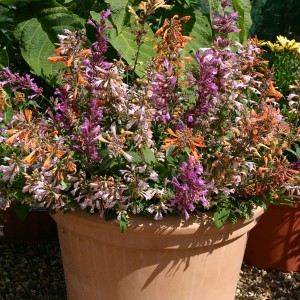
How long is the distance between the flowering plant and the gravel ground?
853 mm

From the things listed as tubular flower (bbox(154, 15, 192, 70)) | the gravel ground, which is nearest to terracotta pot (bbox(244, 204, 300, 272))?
the gravel ground

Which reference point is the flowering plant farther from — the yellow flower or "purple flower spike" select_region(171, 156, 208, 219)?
the yellow flower

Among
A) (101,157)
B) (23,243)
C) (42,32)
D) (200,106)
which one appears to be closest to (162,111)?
(200,106)

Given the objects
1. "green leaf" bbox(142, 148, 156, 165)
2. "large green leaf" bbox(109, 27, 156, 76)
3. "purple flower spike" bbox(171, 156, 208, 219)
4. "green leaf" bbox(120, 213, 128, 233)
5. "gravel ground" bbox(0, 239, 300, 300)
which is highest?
"large green leaf" bbox(109, 27, 156, 76)

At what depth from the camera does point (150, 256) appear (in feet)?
5.80

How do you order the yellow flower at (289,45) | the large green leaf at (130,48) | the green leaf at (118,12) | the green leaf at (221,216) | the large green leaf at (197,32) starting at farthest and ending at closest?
the yellow flower at (289,45), the large green leaf at (197,32), the large green leaf at (130,48), the green leaf at (118,12), the green leaf at (221,216)

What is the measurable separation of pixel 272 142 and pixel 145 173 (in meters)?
0.42

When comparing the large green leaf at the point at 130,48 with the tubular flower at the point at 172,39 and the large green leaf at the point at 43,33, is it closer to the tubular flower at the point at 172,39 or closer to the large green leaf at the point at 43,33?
the large green leaf at the point at 43,33

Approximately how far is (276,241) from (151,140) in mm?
1256

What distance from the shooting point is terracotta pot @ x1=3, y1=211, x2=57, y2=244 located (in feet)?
9.21

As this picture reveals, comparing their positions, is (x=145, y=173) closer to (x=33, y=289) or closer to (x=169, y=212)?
(x=169, y=212)

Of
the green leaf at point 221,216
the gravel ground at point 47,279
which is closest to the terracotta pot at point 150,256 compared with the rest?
the green leaf at point 221,216

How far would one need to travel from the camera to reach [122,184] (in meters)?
1.58

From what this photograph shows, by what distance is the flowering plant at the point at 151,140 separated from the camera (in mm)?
1545
